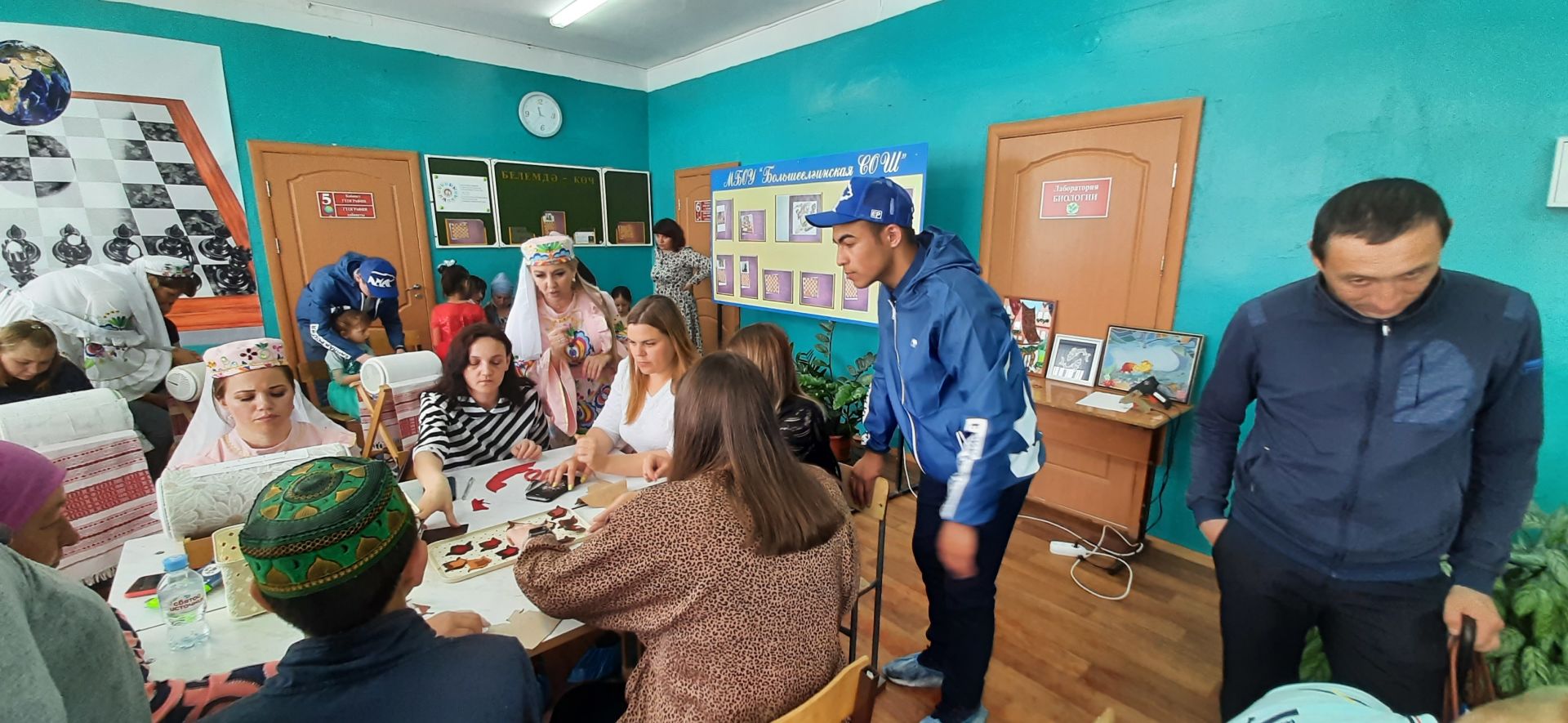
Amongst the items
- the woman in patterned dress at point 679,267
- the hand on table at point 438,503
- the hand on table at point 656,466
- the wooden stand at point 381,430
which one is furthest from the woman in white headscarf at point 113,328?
the woman in patterned dress at point 679,267

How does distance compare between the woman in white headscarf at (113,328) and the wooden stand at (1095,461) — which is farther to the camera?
the woman in white headscarf at (113,328)

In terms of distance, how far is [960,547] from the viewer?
1.42 metres

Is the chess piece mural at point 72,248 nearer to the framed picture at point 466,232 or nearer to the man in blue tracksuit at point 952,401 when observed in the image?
the framed picture at point 466,232

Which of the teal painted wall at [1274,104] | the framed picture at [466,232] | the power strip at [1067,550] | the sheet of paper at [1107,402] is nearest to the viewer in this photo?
the teal painted wall at [1274,104]

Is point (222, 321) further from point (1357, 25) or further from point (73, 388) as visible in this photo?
point (1357, 25)

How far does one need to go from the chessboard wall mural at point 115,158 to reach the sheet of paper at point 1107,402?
5.20 meters

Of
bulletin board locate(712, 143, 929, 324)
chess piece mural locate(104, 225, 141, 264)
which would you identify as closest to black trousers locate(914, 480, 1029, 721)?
bulletin board locate(712, 143, 929, 324)

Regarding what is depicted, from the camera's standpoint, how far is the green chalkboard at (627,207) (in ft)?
18.2

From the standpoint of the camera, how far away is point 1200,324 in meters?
2.63

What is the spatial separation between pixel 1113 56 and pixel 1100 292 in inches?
41.5

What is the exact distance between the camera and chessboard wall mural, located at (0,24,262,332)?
3398 mm

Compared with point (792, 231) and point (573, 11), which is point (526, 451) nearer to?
point (792, 231)

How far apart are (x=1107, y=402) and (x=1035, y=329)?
0.64 m

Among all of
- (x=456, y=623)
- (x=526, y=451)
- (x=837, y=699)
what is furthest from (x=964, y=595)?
(x=526, y=451)
